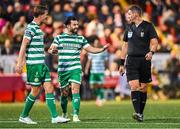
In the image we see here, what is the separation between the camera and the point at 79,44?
18.2 m

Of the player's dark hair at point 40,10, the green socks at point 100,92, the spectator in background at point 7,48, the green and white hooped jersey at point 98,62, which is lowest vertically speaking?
the green socks at point 100,92

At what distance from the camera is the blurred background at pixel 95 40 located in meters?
31.9

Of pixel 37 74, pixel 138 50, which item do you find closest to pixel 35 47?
pixel 37 74

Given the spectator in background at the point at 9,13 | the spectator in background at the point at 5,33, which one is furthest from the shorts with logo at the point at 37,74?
the spectator in background at the point at 9,13

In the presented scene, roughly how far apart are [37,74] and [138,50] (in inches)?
100

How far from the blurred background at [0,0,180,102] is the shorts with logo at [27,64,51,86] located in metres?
13.9

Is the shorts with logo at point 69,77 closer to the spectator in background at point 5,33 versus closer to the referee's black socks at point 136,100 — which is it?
the referee's black socks at point 136,100

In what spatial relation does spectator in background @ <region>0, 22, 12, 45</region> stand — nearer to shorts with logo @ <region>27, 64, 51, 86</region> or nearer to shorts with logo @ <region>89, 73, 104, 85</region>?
shorts with logo @ <region>89, 73, 104, 85</region>

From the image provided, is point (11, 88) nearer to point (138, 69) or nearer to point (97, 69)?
point (97, 69)

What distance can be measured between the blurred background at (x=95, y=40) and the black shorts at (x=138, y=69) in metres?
12.5

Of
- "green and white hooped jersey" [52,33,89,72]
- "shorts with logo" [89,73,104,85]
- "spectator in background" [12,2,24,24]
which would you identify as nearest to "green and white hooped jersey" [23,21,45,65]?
"green and white hooped jersey" [52,33,89,72]

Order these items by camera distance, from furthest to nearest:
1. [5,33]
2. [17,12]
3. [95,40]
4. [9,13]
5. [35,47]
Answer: [17,12] < [9,13] < [5,33] < [95,40] < [35,47]

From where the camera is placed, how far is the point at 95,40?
101 ft

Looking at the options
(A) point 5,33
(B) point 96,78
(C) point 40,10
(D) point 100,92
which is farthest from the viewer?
(A) point 5,33
